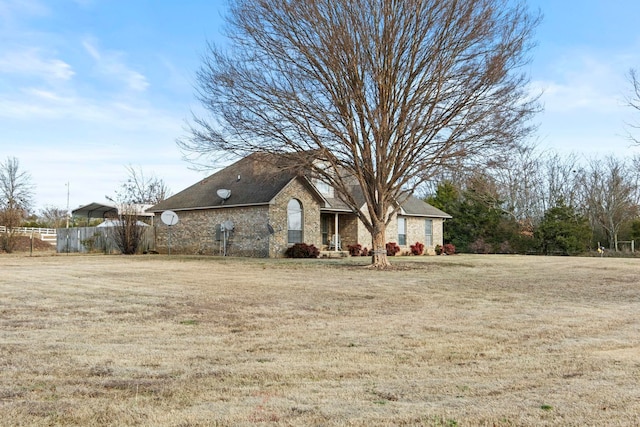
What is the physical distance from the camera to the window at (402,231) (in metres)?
35.3

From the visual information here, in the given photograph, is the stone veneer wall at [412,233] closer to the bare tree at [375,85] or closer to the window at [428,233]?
the window at [428,233]

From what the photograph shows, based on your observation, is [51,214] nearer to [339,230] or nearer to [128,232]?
[128,232]


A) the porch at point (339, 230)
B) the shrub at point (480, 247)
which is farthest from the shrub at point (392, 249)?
the shrub at point (480, 247)

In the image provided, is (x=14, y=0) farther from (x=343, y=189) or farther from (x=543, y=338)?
(x=543, y=338)

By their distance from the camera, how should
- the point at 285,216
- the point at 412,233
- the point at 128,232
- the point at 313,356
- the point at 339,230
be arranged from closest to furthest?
1. the point at 313,356
2. the point at 285,216
3. the point at 128,232
4. the point at 339,230
5. the point at 412,233

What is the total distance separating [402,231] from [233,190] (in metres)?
11.5

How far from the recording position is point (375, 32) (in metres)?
18.3

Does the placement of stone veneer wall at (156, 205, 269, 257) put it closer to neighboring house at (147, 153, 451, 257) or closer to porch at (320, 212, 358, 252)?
neighboring house at (147, 153, 451, 257)

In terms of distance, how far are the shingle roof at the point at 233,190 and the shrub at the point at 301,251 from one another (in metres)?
2.65

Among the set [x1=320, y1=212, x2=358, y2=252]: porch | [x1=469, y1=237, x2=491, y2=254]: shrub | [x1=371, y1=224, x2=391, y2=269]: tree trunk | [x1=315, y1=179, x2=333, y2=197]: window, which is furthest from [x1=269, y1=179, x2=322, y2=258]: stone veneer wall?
[x1=469, y1=237, x2=491, y2=254]: shrub

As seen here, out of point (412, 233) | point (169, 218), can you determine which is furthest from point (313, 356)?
point (412, 233)

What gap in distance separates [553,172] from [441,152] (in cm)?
3133

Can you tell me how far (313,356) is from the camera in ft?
21.2

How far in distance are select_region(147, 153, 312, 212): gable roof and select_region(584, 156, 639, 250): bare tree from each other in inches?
1039
